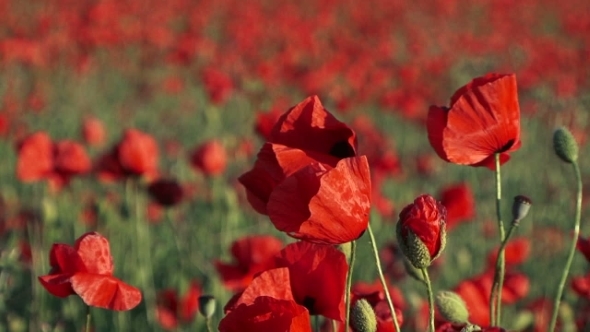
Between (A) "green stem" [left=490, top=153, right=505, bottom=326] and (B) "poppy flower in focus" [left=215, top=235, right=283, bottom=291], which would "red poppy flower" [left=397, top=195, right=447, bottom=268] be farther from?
(B) "poppy flower in focus" [left=215, top=235, right=283, bottom=291]

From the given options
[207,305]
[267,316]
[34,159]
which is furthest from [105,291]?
[34,159]

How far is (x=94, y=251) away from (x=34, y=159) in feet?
3.91

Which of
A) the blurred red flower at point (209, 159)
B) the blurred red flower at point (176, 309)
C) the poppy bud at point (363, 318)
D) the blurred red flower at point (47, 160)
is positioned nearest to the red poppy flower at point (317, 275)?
the poppy bud at point (363, 318)

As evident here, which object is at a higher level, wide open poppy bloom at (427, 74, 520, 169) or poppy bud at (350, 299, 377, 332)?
wide open poppy bloom at (427, 74, 520, 169)

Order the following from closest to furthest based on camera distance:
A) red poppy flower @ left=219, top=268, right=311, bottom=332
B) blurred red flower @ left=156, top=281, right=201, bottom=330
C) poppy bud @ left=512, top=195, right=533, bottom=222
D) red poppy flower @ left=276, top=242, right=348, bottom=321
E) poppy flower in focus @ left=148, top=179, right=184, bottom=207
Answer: red poppy flower @ left=219, top=268, right=311, bottom=332, red poppy flower @ left=276, top=242, right=348, bottom=321, poppy bud @ left=512, top=195, right=533, bottom=222, blurred red flower @ left=156, top=281, right=201, bottom=330, poppy flower in focus @ left=148, top=179, right=184, bottom=207

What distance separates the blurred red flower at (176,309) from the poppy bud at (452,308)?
99cm

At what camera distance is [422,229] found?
0.87 m

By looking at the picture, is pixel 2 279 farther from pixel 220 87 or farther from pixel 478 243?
pixel 220 87

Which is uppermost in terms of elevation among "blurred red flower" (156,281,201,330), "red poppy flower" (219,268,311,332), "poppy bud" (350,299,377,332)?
"red poppy flower" (219,268,311,332)

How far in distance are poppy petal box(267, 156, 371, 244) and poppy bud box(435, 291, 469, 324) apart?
0.74 feet

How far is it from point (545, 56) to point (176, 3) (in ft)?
13.5

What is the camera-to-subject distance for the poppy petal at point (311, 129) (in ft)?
3.17

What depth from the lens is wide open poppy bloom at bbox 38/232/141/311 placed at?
1.00 meters

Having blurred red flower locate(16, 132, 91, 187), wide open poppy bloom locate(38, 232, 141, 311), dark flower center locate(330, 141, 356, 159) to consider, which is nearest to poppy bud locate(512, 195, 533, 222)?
dark flower center locate(330, 141, 356, 159)
